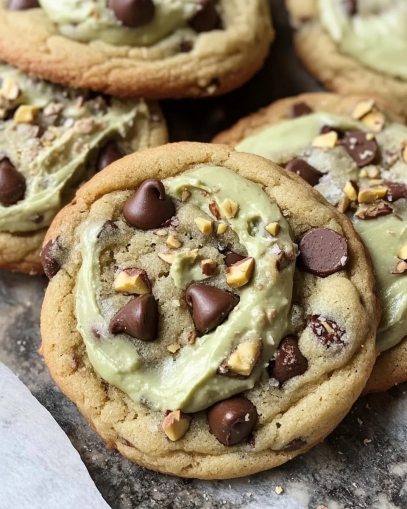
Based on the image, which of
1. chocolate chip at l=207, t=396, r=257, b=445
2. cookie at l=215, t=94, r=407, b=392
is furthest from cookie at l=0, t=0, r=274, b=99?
chocolate chip at l=207, t=396, r=257, b=445

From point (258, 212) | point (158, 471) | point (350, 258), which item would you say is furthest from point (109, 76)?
point (158, 471)

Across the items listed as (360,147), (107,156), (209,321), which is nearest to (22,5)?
(107,156)

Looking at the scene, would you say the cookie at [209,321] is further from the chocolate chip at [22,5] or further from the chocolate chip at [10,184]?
the chocolate chip at [22,5]

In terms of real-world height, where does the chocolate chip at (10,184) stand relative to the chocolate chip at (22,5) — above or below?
below

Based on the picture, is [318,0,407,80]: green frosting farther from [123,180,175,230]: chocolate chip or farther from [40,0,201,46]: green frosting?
[123,180,175,230]: chocolate chip

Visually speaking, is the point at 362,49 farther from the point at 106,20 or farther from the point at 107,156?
the point at 107,156

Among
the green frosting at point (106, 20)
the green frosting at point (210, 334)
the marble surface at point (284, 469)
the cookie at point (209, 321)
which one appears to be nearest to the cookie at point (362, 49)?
the green frosting at point (106, 20)
